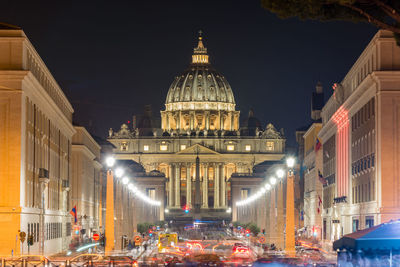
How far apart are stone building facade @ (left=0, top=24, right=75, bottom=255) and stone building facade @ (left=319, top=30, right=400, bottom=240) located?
833 inches

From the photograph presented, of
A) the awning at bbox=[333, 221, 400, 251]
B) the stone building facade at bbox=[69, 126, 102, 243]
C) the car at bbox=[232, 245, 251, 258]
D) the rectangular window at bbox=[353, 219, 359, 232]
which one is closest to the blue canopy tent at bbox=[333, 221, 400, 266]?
the awning at bbox=[333, 221, 400, 251]

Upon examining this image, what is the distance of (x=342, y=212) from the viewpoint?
80000 mm

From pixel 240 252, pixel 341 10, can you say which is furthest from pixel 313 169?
pixel 341 10

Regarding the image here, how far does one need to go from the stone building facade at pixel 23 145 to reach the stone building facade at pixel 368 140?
69.4 feet

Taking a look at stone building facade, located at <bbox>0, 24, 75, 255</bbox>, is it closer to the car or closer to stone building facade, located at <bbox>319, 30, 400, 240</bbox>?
the car

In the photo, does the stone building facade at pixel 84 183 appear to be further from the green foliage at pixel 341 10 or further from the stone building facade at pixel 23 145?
the green foliage at pixel 341 10

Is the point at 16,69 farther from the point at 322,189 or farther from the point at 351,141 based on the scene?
the point at 322,189

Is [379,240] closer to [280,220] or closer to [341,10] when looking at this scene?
[341,10]

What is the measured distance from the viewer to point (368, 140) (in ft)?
212

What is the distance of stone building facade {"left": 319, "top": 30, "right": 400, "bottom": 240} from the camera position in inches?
2306

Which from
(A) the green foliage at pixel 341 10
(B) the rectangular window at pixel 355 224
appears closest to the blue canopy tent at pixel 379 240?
(A) the green foliage at pixel 341 10

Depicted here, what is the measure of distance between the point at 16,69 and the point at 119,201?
1445 cm

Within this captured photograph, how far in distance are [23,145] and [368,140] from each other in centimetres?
2222

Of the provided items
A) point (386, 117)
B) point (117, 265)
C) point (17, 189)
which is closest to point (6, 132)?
point (17, 189)
